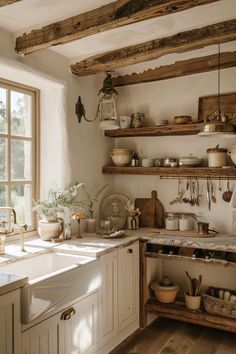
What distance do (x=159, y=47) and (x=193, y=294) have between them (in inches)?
83.6

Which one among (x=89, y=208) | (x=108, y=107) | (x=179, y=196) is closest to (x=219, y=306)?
(x=179, y=196)

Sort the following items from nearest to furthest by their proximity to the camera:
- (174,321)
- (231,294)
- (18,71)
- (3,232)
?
(3,232) → (18,71) → (231,294) → (174,321)

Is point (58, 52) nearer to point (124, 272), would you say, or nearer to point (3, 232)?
point (3, 232)

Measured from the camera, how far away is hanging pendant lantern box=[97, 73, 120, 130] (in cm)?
311

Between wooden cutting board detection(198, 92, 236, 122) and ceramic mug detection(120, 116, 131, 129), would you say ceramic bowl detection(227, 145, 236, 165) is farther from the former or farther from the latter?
ceramic mug detection(120, 116, 131, 129)

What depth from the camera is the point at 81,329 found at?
7.53ft

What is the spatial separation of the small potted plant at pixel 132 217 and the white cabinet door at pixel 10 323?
5.88 feet

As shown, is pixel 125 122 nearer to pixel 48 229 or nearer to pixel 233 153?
pixel 233 153

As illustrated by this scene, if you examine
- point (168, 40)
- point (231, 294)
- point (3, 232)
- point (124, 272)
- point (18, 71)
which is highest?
point (168, 40)

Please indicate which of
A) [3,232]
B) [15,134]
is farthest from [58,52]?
[3,232]

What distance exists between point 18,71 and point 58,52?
532mm

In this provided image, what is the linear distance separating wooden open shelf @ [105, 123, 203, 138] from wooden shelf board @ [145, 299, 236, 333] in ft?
5.13

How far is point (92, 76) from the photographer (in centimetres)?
347

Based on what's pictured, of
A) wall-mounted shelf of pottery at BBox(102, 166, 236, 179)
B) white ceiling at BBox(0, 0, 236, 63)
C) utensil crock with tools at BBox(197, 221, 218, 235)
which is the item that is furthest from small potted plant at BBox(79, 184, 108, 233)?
white ceiling at BBox(0, 0, 236, 63)
